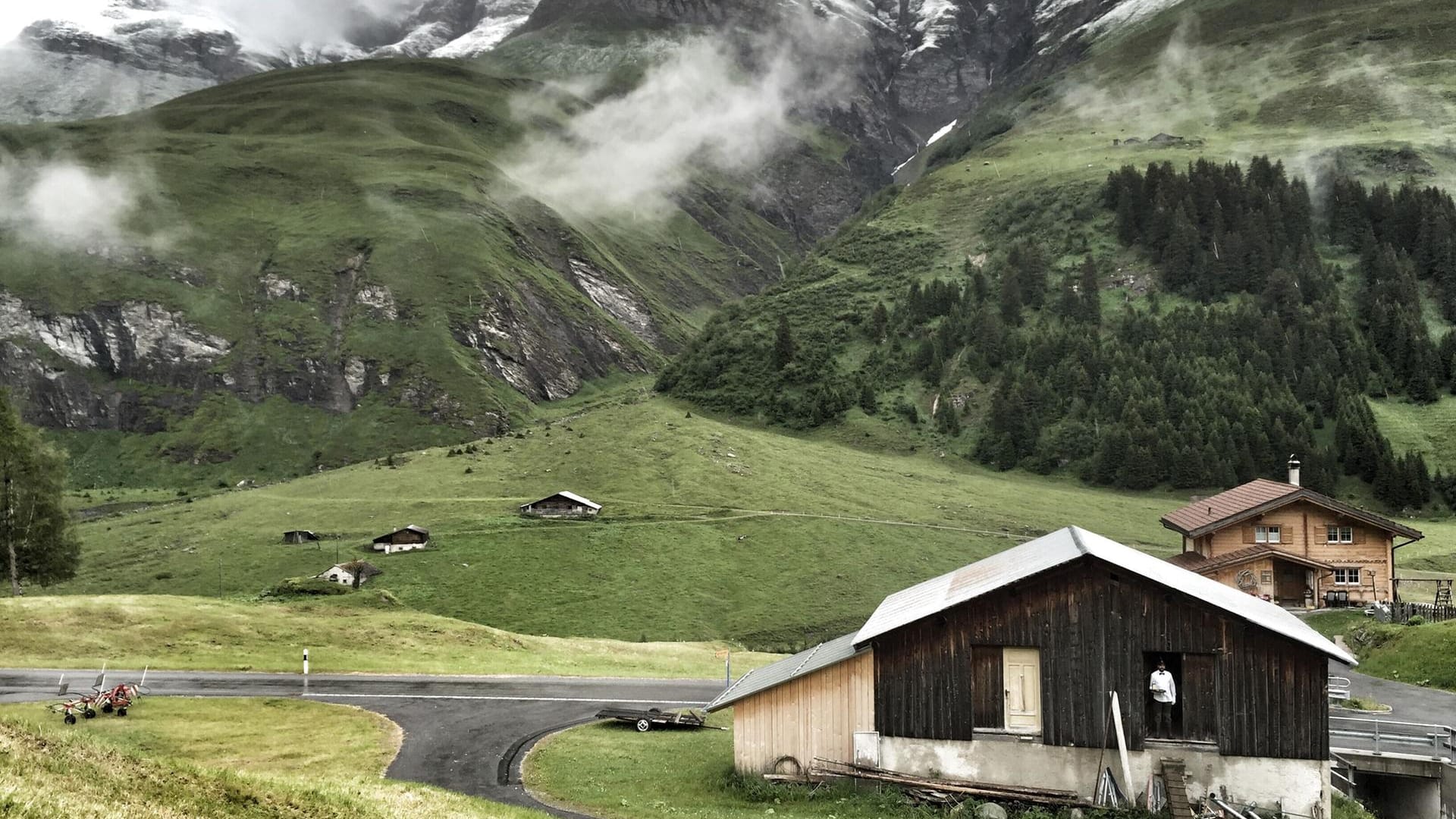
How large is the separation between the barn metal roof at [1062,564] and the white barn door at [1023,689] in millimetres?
2351

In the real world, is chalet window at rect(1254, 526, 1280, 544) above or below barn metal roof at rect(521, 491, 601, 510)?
below

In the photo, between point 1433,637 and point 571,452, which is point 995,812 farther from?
point 571,452

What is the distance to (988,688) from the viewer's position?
1147 inches

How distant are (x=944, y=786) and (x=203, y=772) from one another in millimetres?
20263

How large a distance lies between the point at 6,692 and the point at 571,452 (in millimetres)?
91569

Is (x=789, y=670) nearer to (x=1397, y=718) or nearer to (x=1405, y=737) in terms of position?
(x=1405, y=737)

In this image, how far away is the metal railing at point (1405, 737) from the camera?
31094mm

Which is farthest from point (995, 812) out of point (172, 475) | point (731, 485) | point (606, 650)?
point (172, 475)

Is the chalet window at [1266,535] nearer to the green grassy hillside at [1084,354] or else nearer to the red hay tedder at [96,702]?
the green grassy hillside at [1084,354]

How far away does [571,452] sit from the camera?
130 meters

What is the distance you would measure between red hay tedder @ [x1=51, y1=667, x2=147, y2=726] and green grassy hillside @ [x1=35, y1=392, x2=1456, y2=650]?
44.5m

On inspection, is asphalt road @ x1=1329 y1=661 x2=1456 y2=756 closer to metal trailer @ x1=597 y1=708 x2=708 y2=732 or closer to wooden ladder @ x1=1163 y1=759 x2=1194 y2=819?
wooden ladder @ x1=1163 y1=759 x2=1194 y2=819

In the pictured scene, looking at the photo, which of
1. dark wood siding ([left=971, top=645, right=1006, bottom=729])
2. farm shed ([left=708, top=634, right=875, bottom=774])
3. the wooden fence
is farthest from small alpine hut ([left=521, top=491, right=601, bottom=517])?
dark wood siding ([left=971, top=645, right=1006, bottom=729])

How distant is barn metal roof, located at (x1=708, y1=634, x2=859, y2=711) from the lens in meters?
30.4
